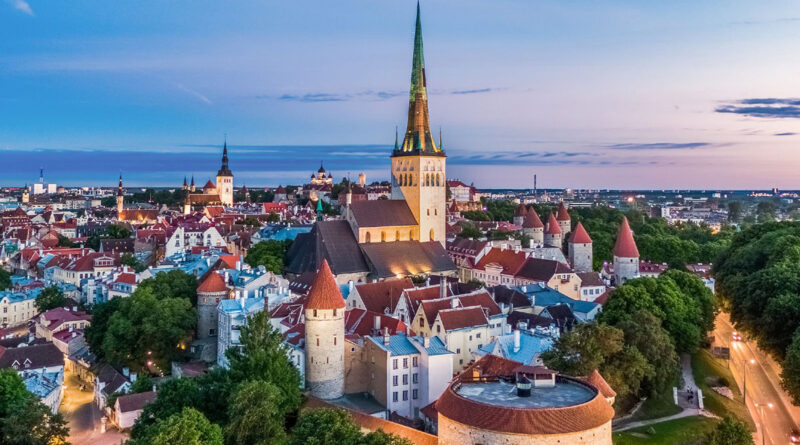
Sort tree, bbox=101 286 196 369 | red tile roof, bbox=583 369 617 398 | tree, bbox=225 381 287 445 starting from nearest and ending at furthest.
→ 1. red tile roof, bbox=583 369 617 398
2. tree, bbox=225 381 287 445
3. tree, bbox=101 286 196 369

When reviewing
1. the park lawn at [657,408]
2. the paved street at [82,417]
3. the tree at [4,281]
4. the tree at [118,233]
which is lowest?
the paved street at [82,417]

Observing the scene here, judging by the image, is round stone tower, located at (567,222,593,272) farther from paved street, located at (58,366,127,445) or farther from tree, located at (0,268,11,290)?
tree, located at (0,268,11,290)

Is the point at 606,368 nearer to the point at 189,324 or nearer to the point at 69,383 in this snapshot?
the point at 189,324

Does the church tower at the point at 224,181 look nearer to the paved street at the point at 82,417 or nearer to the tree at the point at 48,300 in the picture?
the tree at the point at 48,300

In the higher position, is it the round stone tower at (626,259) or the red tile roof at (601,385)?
the round stone tower at (626,259)

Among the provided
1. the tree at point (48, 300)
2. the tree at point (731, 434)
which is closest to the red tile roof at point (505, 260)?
the tree at point (731, 434)

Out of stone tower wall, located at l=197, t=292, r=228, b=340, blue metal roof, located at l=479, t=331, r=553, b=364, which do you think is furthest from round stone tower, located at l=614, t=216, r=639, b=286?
stone tower wall, located at l=197, t=292, r=228, b=340
